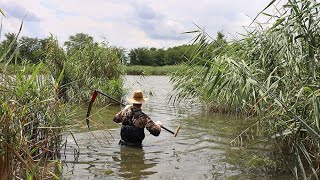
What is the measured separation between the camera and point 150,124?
25.4 ft

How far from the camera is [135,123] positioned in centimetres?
782

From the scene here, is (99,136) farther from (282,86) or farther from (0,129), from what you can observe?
(0,129)

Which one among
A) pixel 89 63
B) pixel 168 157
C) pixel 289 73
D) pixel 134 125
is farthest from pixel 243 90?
pixel 89 63

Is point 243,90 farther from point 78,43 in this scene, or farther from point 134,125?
point 78,43

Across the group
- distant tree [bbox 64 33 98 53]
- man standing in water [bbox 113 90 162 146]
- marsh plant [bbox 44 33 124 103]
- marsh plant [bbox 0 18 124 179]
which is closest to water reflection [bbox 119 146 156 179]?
man standing in water [bbox 113 90 162 146]

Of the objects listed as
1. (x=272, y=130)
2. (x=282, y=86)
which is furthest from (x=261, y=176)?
(x=282, y=86)

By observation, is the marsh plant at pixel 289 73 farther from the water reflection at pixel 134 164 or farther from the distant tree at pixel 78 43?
the distant tree at pixel 78 43

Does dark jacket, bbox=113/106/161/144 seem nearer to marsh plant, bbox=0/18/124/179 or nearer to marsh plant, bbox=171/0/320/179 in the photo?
marsh plant, bbox=0/18/124/179

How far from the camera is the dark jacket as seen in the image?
7.75 m

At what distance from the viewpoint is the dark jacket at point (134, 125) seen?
305 inches

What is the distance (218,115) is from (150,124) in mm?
5998

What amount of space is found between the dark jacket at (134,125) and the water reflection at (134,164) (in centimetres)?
21

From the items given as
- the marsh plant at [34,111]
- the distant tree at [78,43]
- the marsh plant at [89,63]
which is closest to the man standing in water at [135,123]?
the marsh plant at [34,111]

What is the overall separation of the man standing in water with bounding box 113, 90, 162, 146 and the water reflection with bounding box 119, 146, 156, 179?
18cm
